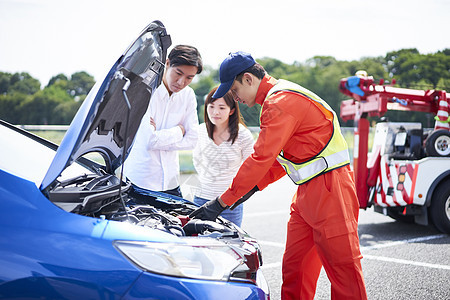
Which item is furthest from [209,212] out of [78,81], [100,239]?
[78,81]

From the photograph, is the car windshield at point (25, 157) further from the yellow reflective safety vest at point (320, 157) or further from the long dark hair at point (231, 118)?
the yellow reflective safety vest at point (320, 157)

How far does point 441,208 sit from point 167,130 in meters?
4.53

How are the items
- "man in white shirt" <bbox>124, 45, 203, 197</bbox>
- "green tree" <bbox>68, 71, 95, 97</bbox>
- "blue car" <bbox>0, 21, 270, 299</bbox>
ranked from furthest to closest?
"green tree" <bbox>68, 71, 95, 97</bbox>, "man in white shirt" <bbox>124, 45, 203, 197</bbox>, "blue car" <bbox>0, 21, 270, 299</bbox>

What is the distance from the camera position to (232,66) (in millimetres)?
2779

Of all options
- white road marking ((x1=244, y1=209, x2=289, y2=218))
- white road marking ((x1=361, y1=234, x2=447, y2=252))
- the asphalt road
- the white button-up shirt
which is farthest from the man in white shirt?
white road marking ((x1=244, y1=209, x2=289, y2=218))

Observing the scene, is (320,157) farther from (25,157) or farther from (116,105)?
(25,157)

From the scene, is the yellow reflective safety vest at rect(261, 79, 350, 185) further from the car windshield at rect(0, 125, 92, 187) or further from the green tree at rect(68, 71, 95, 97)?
the green tree at rect(68, 71, 95, 97)

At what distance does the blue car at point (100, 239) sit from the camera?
171 cm

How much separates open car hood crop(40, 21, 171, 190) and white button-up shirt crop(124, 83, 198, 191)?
26.1 inches

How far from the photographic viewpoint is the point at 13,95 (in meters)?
32.4

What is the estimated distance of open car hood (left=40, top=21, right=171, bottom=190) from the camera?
1.95 m

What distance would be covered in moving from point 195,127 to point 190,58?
25.2 inches

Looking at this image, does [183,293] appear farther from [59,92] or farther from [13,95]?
[59,92]

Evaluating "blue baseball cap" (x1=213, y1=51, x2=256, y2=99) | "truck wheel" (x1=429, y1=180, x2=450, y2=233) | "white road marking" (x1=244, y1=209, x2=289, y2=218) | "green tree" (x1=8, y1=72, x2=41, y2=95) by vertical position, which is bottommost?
"white road marking" (x1=244, y1=209, x2=289, y2=218)
